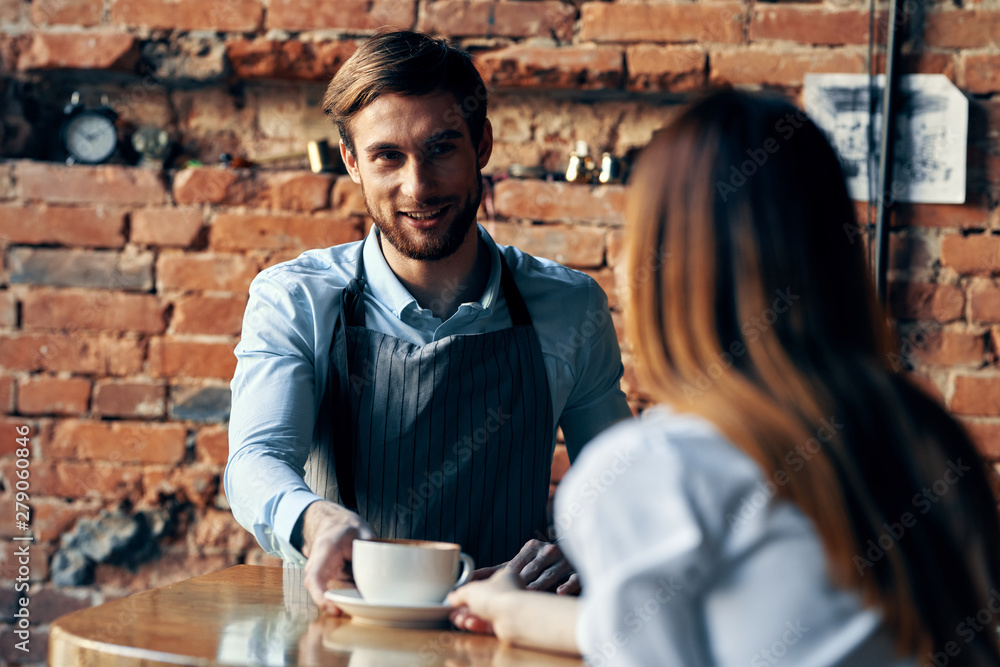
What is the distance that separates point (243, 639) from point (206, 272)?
111cm

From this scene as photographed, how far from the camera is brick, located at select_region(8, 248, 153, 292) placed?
1697mm

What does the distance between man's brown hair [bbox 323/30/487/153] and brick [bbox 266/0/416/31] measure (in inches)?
16.8

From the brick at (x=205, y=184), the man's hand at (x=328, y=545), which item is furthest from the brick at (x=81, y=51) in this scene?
the man's hand at (x=328, y=545)

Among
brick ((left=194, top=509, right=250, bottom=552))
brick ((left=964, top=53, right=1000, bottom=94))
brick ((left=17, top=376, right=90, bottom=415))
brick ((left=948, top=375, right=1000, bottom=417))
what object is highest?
brick ((left=964, top=53, right=1000, bottom=94))

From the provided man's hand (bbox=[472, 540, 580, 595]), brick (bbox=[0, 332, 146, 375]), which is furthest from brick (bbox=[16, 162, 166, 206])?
man's hand (bbox=[472, 540, 580, 595])

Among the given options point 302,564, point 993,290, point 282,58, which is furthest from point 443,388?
point 993,290

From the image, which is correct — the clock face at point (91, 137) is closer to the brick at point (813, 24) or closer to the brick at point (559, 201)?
the brick at point (559, 201)

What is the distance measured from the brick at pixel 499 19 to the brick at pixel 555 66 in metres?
0.03

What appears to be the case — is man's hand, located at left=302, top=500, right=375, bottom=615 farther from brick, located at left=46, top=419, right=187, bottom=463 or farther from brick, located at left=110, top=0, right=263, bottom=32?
brick, located at left=110, top=0, right=263, bottom=32

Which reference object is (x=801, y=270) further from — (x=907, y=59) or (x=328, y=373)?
(x=907, y=59)

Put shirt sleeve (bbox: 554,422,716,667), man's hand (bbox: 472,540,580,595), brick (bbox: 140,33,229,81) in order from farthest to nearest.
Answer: brick (bbox: 140,33,229,81) → man's hand (bbox: 472,540,580,595) → shirt sleeve (bbox: 554,422,716,667)

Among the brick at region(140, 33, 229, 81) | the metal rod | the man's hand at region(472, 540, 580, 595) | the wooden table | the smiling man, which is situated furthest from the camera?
the brick at region(140, 33, 229, 81)

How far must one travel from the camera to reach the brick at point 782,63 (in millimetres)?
1650

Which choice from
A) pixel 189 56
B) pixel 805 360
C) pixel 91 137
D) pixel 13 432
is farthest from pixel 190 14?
pixel 805 360
